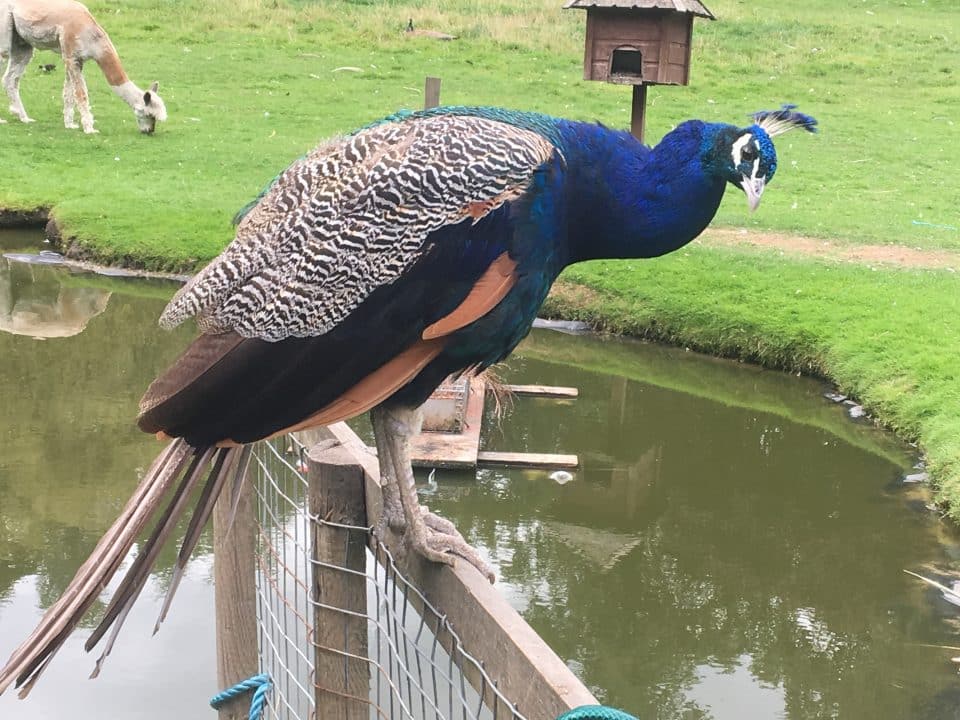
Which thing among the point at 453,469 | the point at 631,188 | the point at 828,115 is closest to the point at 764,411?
the point at 453,469

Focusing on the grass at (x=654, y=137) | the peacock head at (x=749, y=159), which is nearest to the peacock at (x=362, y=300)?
the peacock head at (x=749, y=159)

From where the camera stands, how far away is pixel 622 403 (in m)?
7.89

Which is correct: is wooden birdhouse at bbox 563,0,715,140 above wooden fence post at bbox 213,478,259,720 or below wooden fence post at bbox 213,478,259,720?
above

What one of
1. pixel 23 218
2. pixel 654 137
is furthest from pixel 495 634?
pixel 654 137

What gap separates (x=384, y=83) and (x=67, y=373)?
10.8 m

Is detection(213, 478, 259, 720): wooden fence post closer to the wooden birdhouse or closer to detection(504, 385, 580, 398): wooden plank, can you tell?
detection(504, 385, 580, 398): wooden plank

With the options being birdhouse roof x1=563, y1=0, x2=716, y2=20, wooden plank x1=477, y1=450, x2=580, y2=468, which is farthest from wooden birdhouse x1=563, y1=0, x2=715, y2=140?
wooden plank x1=477, y1=450, x2=580, y2=468

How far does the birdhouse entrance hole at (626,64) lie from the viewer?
928cm

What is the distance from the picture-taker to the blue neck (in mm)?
2633

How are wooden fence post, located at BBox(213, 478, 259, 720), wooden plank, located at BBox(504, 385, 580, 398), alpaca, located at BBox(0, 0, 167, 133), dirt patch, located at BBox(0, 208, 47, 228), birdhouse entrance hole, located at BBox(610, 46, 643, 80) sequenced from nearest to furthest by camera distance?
wooden fence post, located at BBox(213, 478, 259, 720) → wooden plank, located at BBox(504, 385, 580, 398) → birdhouse entrance hole, located at BBox(610, 46, 643, 80) → dirt patch, located at BBox(0, 208, 47, 228) → alpaca, located at BBox(0, 0, 167, 133)

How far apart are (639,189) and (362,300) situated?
28.0 inches

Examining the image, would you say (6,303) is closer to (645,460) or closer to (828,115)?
(645,460)

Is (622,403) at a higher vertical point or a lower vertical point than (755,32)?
lower

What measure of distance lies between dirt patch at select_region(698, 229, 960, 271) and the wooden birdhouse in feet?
6.60
